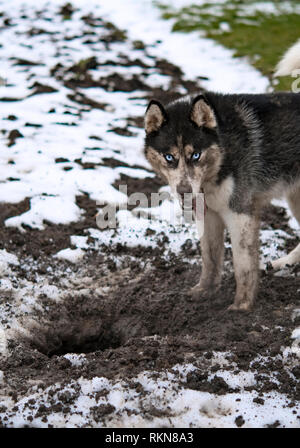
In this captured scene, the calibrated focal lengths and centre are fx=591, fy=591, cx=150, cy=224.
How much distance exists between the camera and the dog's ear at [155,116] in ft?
16.0

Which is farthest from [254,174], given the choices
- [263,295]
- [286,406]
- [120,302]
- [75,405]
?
[75,405]

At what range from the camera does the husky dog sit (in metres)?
4.84

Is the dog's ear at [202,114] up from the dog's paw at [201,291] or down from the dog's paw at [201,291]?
up

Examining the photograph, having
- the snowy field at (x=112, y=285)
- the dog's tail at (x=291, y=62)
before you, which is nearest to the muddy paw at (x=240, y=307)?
the snowy field at (x=112, y=285)

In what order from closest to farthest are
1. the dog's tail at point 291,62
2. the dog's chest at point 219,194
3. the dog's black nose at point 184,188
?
the dog's black nose at point 184,188, the dog's chest at point 219,194, the dog's tail at point 291,62

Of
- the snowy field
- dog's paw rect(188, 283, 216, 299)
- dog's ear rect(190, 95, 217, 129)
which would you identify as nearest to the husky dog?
dog's ear rect(190, 95, 217, 129)

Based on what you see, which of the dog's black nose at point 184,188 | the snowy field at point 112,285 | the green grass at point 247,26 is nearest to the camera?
the snowy field at point 112,285

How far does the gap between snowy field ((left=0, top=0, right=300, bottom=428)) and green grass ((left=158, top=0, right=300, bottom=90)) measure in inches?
34.6

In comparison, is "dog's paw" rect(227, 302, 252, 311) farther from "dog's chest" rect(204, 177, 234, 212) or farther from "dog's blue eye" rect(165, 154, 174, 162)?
"dog's blue eye" rect(165, 154, 174, 162)

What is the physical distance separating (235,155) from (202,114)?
19.3 inches

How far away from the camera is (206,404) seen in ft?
12.7

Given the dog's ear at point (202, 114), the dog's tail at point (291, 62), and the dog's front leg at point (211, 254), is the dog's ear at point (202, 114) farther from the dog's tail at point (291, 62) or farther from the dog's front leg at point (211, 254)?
the dog's tail at point (291, 62)

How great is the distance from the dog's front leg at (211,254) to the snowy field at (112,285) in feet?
0.44

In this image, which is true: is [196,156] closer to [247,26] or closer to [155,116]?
[155,116]
